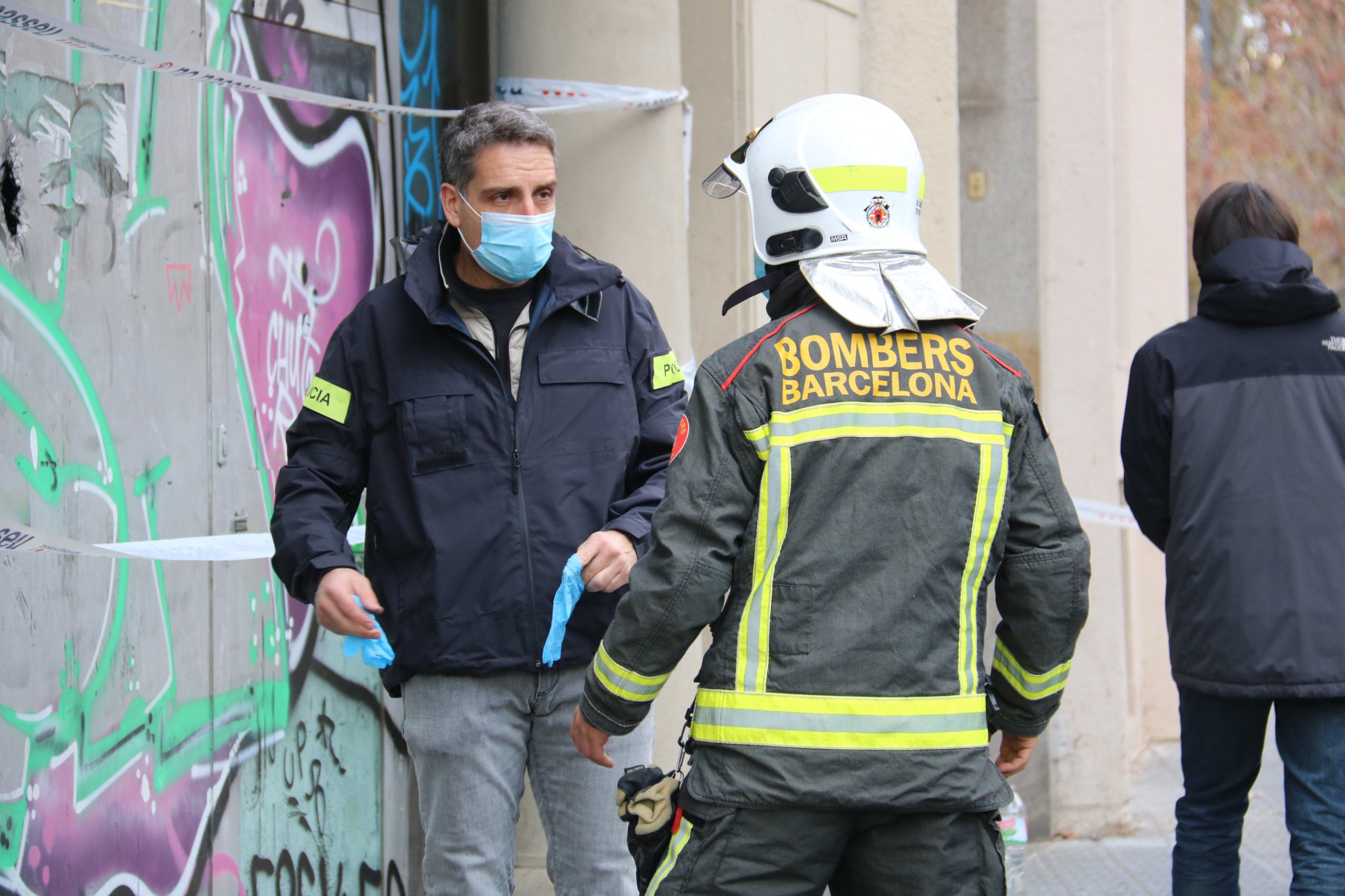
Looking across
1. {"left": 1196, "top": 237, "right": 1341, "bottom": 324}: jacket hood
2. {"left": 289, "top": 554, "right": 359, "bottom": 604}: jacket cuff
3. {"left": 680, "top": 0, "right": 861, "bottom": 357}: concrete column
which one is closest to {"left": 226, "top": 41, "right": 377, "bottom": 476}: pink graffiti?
{"left": 289, "top": 554, "right": 359, "bottom": 604}: jacket cuff

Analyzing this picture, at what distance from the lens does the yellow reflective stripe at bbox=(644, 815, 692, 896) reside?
2408mm

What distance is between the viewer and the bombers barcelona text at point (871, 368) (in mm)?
2381

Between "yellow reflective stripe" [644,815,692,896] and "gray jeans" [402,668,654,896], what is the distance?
731 mm

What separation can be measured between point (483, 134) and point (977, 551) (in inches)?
58.5

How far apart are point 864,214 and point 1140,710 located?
618 cm

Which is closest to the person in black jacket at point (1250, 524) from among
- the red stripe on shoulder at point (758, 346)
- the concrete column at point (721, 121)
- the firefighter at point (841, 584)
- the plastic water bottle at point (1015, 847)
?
the plastic water bottle at point (1015, 847)

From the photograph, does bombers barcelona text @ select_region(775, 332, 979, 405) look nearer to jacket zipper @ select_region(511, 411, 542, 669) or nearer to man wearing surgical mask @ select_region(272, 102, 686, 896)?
man wearing surgical mask @ select_region(272, 102, 686, 896)

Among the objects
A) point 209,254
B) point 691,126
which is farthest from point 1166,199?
point 209,254

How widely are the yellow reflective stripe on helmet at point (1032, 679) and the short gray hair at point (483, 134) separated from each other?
59.0 inches

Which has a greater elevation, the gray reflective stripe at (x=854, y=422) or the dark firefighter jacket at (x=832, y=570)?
the gray reflective stripe at (x=854, y=422)

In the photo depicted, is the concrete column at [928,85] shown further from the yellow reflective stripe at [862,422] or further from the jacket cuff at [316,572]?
the yellow reflective stripe at [862,422]

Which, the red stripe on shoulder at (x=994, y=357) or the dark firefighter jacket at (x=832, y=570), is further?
the red stripe on shoulder at (x=994, y=357)

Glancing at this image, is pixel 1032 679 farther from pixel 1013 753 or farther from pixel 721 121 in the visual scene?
pixel 721 121

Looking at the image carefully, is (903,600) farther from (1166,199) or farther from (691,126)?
(1166,199)
